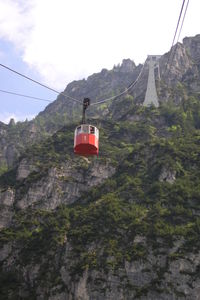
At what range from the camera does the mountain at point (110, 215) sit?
6681cm

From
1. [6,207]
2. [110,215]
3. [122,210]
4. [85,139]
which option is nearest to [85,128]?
[85,139]

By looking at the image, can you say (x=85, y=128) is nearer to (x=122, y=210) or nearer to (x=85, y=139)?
(x=85, y=139)

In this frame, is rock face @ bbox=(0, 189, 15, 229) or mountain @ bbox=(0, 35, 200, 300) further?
rock face @ bbox=(0, 189, 15, 229)

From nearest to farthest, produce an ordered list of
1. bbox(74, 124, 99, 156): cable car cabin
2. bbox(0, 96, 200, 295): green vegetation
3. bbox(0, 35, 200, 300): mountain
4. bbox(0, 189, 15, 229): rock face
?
1. bbox(74, 124, 99, 156): cable car cabin
2. bbox(0, 35, 200, 300): mountain
3. bbox(0, 96, 200, 295): green vegetation
4. bbox(0, 189, 15, 229): rock face

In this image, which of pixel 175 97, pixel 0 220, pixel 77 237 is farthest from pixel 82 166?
pixel 175 97

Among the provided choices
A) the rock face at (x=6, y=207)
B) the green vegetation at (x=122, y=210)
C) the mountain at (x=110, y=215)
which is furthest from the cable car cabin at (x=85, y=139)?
the rock face at (x=6, y=207)

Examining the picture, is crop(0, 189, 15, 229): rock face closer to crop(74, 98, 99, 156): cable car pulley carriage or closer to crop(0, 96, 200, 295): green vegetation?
crop(0, 96, 200, 295): green vegetation

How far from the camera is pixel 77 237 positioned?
75.7 metres

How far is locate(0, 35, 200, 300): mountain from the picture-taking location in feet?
219

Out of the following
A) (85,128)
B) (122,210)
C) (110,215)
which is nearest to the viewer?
(85,128)

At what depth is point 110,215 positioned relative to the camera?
256 feet

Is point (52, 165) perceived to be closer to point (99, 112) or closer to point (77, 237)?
point (77, 237)

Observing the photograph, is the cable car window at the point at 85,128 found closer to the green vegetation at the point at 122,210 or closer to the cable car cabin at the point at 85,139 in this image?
the cable car cabin at the point at 85,139

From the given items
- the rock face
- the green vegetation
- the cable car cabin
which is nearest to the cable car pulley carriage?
the cable car cabin
